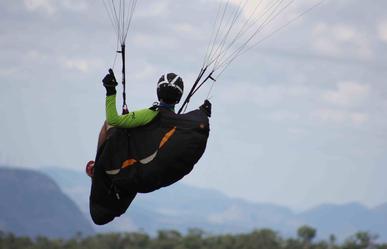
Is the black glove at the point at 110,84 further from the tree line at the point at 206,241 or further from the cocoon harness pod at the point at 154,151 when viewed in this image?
the tree line at the point at 206,241

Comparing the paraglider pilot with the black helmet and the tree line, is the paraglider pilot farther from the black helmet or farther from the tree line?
the tree line

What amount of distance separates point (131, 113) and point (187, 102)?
1.08 m

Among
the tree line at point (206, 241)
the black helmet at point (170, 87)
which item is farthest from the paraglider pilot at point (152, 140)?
the tree line at point (206, 241)

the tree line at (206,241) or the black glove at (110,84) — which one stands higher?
the tree line at (206,241)

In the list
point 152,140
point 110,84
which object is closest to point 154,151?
point 152,140

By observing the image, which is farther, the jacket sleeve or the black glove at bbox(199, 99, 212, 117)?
the black glove at bbox(199, 99, 212, 117)

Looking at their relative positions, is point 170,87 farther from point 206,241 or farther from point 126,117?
point 206,241

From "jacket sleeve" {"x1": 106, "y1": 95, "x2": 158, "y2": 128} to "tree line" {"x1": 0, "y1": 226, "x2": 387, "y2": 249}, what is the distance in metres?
92.9

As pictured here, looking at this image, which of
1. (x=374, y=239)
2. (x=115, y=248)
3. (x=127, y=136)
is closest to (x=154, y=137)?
(x=127, y=136)

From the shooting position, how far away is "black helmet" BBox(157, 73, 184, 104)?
1233 cm

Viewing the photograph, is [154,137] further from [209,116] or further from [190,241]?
[190,241]

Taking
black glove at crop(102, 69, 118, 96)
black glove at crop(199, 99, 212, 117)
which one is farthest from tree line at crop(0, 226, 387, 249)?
black glove at crop(102, 69, 118, 96)

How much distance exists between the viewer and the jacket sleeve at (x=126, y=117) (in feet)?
39.7

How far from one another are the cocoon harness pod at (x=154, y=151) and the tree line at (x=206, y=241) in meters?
92.6
